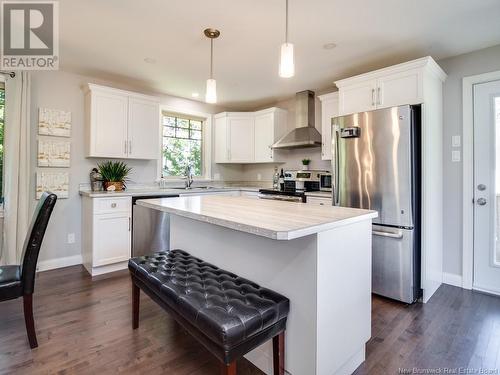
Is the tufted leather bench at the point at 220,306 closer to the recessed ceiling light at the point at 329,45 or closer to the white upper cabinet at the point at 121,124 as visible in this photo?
the white upper cabinet at the point at 121,124

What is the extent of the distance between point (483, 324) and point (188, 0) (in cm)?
338

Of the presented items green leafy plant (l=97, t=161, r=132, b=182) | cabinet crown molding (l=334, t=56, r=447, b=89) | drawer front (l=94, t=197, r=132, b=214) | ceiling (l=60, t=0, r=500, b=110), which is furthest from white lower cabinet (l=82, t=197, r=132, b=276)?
cabinet crown molding (l=334, t=56, r=447, b=89)

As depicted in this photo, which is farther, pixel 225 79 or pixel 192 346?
pixel 225 79

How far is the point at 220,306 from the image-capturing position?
129cm

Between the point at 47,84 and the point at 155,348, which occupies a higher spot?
the point at 47,84

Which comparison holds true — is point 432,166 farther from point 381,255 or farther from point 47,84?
point 47,84

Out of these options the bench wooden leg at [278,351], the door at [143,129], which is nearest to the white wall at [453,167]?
the bench wooden leg at [278,351]

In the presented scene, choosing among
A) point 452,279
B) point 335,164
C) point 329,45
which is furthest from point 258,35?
point 452,279

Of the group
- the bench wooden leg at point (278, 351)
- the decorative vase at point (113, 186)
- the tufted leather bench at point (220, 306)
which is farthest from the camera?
the decorative vase at point (113, 186)

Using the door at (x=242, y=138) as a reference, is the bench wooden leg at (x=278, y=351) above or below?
below

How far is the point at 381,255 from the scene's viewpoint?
261 centimetres

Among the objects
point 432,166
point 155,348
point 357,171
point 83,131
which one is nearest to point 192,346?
point 155,348

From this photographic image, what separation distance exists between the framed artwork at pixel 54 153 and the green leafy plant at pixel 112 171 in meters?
0.39

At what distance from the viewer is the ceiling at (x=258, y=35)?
6.82ft
